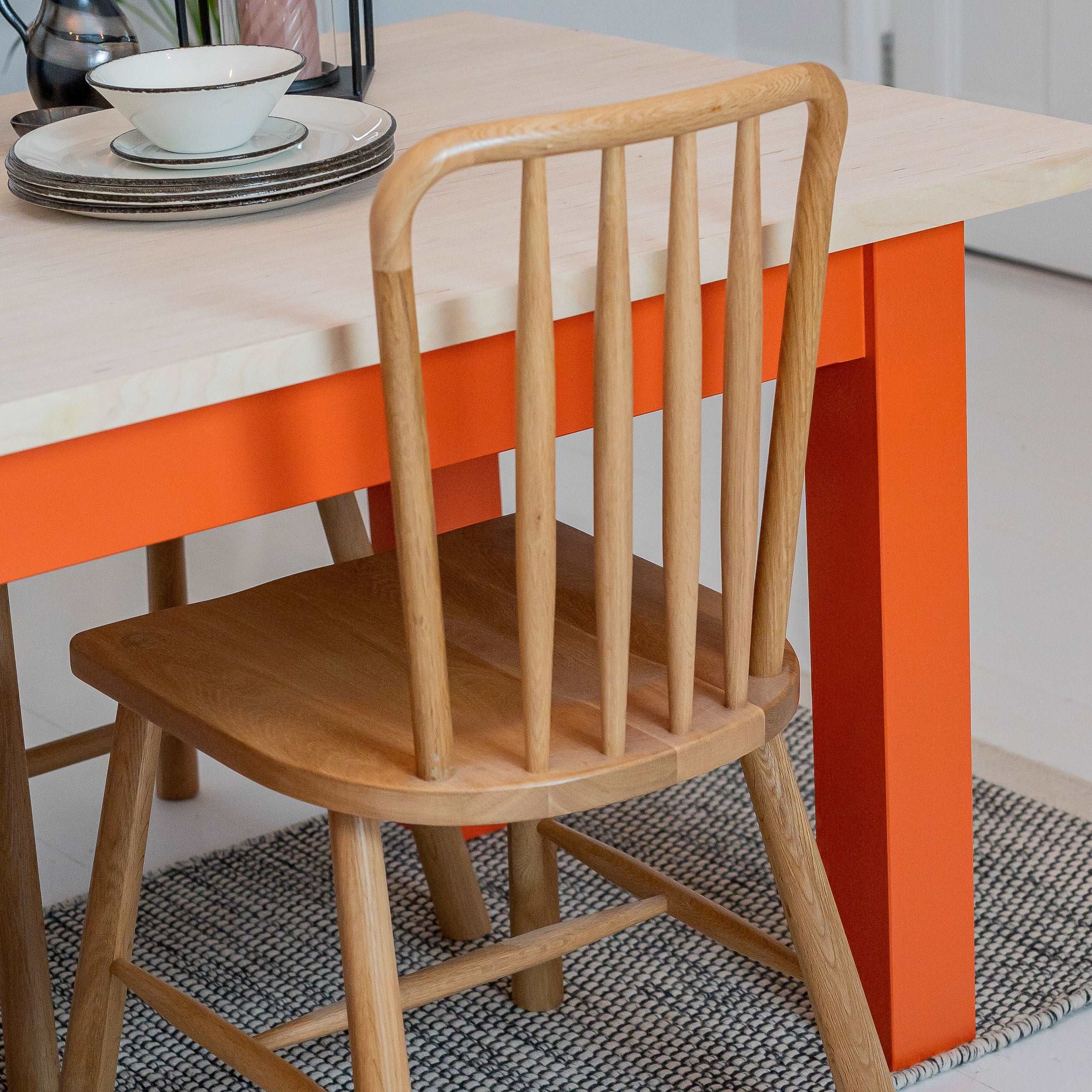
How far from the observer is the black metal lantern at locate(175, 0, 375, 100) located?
153cm

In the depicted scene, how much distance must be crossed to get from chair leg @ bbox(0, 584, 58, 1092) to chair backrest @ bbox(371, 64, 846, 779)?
20.7 inches

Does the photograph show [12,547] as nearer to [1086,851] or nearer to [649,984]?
[649,984]

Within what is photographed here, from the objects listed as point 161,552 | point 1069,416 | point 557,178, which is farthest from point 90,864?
point 1069,416

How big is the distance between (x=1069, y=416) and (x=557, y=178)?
1.97m

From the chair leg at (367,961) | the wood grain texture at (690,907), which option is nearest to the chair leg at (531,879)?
the wood grain texture at (690,907)

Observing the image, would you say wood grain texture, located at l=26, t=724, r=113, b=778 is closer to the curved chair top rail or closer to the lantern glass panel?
the lantern glass panel

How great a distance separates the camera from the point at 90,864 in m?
1.91

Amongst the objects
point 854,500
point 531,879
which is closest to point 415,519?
point 854,500

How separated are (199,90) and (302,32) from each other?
1.27 ft

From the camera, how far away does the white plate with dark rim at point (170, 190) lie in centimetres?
118

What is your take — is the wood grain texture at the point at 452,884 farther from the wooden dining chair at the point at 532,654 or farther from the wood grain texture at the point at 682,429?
the wood grain texture at the point at 682,429

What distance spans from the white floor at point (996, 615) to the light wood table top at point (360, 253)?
2.62 feet

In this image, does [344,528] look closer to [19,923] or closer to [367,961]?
[19,923]

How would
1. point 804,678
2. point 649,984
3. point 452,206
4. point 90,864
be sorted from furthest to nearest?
point 804,678
point 90,864
point 649,984
point 452,206
